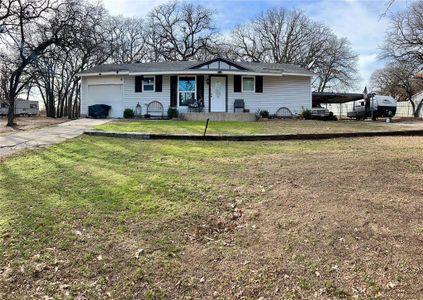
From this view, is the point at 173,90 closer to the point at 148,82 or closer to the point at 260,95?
the point at 148,82

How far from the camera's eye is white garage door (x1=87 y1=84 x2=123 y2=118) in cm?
2083

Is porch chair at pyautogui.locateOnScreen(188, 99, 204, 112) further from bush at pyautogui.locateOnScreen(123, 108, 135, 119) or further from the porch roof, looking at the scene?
bush at pyautogui.locateOnScreen(123, 108, 135, 119)

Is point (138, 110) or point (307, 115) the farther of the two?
point (138, 110)

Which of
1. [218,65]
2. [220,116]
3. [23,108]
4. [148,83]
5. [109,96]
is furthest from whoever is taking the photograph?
[23,108]

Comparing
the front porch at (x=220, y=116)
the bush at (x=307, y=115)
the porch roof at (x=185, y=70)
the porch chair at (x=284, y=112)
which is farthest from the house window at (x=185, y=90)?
the bush at (x=307, y=115)

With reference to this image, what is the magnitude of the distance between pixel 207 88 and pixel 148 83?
3315 mm

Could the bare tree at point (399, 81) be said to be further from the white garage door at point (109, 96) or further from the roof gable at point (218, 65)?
the white garage door at point (109, 96)

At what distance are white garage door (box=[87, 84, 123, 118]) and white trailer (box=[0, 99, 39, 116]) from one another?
26.3 metres

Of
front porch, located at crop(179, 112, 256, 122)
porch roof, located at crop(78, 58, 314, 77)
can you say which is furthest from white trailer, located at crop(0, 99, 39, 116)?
front porch, located at crop(179, 112, 256, 122)

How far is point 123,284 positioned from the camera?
3.20 meters

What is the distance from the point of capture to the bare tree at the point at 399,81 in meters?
33.6

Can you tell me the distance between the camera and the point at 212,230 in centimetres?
412

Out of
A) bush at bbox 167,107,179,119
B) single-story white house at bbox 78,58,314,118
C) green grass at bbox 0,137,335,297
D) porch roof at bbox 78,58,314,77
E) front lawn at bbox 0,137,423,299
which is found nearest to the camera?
front lawn at bbox 0,137,423,299

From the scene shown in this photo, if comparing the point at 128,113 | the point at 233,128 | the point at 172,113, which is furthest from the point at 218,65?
the point at 233,128
